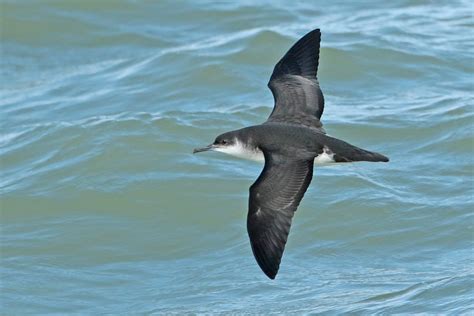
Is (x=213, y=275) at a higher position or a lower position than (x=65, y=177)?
lower

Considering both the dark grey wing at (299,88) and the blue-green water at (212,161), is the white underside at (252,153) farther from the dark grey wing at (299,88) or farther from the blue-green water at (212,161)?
the blue-green water at (212,161)

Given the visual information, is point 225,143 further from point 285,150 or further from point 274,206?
point 274,206

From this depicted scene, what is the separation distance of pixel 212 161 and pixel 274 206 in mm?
3642

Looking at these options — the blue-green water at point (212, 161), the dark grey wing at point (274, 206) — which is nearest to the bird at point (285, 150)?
the dark grey wing at point (274, 206)

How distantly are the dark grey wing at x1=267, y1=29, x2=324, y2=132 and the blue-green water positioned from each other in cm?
132

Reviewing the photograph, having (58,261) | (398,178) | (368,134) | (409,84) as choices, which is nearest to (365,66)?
(409,84)

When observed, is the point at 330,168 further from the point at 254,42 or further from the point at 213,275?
the point at 254,42

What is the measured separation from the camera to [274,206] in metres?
7.82

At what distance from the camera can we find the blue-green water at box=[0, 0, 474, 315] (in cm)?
946

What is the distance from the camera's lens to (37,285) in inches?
382

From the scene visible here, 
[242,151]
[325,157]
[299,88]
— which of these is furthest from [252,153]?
[299,88]

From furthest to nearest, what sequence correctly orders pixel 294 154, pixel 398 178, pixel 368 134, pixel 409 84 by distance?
1. pixel 409 84
2. pixel 368 134
3. pixel 398 178
4. pixel 294 154

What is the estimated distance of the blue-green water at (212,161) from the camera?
9.46m

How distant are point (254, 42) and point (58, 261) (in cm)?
496
